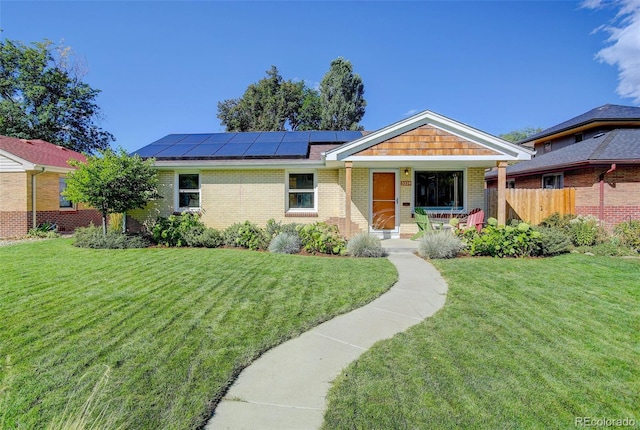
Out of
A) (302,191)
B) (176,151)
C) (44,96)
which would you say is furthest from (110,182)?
(44,96)

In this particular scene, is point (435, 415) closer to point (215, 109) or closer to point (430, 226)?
point (430, 226)

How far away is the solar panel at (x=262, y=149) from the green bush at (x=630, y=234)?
12.2 meters

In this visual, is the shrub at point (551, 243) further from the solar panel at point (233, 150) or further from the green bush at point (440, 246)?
the solar panel at point (233, 150)

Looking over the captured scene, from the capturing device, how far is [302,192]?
1293 cm

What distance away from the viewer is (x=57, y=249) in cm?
984

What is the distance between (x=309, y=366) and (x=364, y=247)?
19.5 feet

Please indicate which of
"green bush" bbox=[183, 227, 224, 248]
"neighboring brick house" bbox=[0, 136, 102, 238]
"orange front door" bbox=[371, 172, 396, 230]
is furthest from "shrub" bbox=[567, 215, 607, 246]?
"neighboring brick house" bbox=[0, 136, 102, 238]

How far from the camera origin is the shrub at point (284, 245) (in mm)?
9766

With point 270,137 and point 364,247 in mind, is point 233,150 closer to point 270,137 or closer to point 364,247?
point 270,137

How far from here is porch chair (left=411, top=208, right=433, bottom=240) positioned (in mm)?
11516

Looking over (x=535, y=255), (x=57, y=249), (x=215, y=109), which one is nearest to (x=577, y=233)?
(x=535, y=255)

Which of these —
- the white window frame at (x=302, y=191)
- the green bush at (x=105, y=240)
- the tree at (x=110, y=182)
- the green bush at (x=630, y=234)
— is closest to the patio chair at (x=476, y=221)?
the green bush at (x=630, y=234)

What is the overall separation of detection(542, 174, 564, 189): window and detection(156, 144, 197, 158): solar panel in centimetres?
1580

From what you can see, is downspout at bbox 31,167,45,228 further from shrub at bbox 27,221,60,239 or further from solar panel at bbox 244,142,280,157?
solar panel at bbox 244,142,280,157
